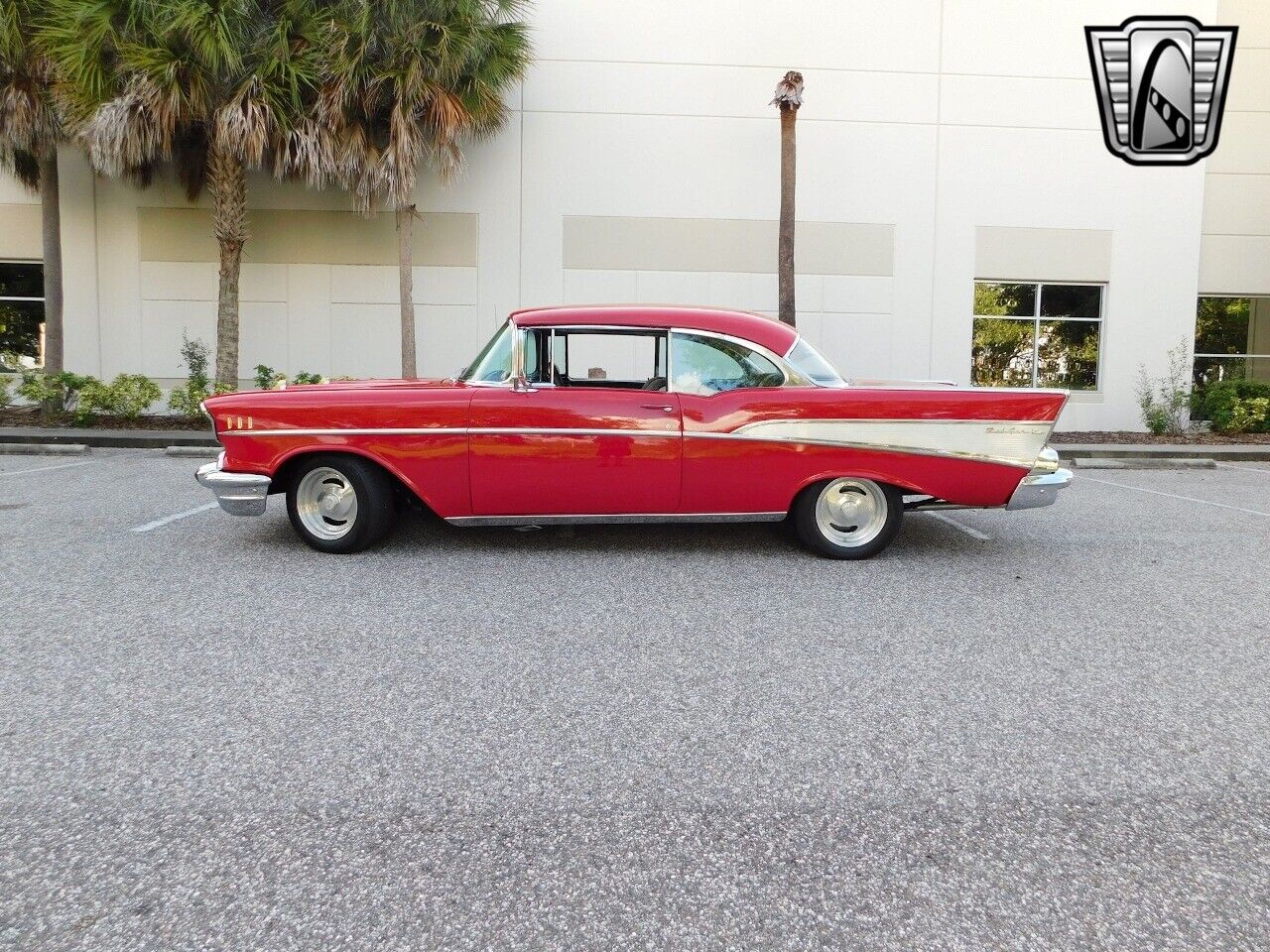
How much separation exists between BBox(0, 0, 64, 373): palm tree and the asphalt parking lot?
1017cm

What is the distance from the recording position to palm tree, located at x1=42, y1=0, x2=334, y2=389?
11055mm

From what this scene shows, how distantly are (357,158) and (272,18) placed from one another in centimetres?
218

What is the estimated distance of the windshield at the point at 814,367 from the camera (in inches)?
205

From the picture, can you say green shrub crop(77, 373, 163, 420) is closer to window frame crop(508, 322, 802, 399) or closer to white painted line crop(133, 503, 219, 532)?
white painted line crop(133, 503, 219, 532)

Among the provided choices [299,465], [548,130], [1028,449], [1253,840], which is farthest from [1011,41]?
[1253,840]

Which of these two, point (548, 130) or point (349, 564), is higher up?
point (548, 130)

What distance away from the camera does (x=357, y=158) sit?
12.0m

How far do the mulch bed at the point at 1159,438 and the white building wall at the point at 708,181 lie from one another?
2514 mm

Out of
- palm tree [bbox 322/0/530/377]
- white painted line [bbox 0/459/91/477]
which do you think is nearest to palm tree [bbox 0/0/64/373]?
palm tree [bbox 322/0/530/377]

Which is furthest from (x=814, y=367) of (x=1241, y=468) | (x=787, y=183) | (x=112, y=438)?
(x=112, y=438)

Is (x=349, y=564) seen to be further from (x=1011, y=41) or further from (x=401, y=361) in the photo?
(x=1011, y=41)

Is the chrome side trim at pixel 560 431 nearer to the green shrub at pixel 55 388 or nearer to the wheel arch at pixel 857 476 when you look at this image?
the wheel arch at pixel 857 476

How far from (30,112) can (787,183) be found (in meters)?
10.8

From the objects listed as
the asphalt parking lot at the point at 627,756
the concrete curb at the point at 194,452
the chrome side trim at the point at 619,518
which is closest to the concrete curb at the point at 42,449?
the concrete curb at the point at 194,452
